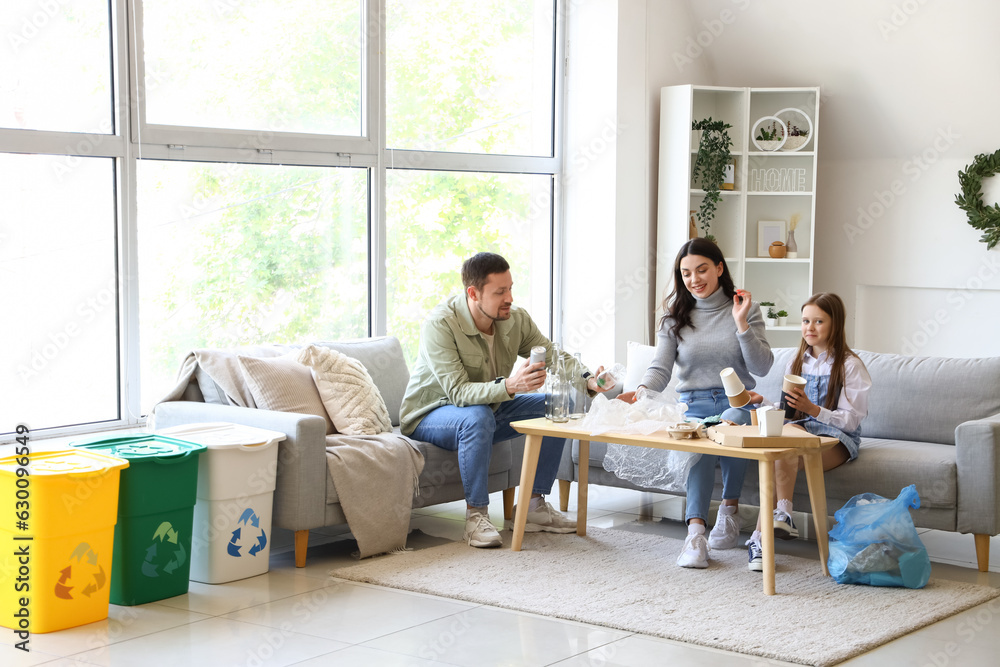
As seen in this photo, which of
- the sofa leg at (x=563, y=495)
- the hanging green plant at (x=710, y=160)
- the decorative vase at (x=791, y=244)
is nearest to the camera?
the sofa leg at (x=563, y=495)

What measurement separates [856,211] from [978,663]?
4110mm

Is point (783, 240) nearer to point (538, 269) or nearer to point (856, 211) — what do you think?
point (856, 211)

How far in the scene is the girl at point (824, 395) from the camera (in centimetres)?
363

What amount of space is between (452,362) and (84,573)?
58.1 inches

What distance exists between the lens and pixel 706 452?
3266 mm

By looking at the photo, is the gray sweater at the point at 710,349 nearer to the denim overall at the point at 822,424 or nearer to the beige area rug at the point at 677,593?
the denim overall at the point at 822,424

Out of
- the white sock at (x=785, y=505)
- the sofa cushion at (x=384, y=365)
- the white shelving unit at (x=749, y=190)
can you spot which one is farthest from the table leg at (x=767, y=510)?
the white shelving unit at (x=749, y=190)

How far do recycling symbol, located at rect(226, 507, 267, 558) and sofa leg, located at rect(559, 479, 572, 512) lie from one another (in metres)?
1.33

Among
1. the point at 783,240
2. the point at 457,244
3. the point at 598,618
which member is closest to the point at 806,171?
the point at 783,240

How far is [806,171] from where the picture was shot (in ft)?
20.3

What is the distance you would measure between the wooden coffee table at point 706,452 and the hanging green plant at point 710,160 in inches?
94.5

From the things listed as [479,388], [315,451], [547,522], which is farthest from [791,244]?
[315,451]

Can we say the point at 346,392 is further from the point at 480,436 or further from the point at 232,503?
the point at 232,503

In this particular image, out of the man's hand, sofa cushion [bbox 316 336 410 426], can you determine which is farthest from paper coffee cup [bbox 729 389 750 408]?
sofa cushion [bbox 316 336 410 426]
